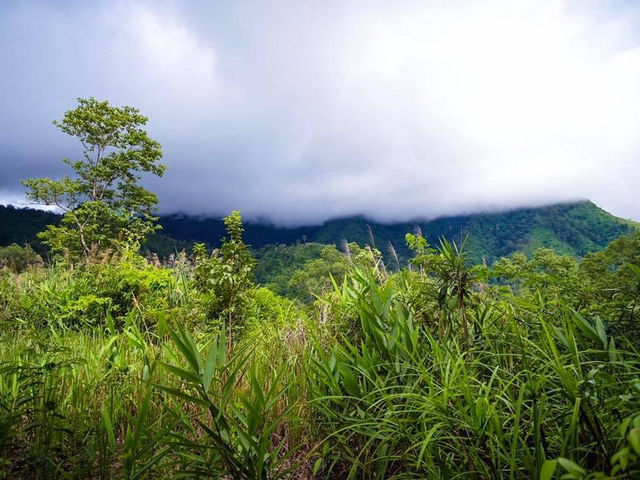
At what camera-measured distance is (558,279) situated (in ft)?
8.29

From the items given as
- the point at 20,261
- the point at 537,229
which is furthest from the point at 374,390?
the point at 537,229

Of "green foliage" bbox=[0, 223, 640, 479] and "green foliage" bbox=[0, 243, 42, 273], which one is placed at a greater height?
"green foliage" bbox=[0, 243, 42, 273]

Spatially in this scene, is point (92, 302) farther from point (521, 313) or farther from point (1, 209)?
point (1, 209)

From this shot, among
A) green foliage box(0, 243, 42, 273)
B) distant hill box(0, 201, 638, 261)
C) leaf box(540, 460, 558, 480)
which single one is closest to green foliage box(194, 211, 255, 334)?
leaf box(540, 460, 558, 480)

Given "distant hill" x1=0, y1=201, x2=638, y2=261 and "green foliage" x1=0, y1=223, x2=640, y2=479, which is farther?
"distant hill" x1=0, y1=201, x2=638, y2=261

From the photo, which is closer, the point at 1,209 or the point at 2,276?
the point at 2,276

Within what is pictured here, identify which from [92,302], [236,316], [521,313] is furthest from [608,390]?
[92,302]

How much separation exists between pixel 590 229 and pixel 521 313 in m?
94.8

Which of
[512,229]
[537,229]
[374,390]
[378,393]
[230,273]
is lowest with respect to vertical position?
[537,229]

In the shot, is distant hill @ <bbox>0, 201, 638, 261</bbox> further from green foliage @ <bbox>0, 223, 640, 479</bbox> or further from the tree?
green foliage @ <bbox>0, 223, 640, 479</bbox>

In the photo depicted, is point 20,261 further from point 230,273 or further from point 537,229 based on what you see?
point 537,229

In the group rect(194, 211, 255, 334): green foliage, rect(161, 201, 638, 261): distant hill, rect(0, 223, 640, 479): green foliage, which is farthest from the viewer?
rect(161, 201, 638, 261): distant hill

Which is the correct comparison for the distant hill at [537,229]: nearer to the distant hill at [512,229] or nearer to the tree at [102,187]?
the distant hill at [512,229]

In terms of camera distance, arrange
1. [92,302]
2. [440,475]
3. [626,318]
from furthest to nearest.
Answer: [92,302], [626,318], [440,475]
